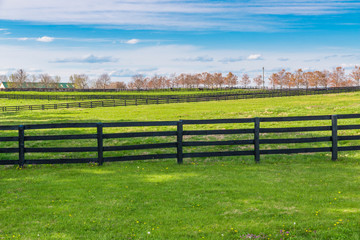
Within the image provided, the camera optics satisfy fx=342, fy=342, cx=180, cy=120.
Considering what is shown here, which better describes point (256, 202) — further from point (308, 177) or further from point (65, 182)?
point (65, 182)

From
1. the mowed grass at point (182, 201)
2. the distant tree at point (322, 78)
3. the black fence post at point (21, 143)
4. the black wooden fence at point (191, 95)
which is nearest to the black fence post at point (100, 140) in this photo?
the mowed grass at point (182, 201)

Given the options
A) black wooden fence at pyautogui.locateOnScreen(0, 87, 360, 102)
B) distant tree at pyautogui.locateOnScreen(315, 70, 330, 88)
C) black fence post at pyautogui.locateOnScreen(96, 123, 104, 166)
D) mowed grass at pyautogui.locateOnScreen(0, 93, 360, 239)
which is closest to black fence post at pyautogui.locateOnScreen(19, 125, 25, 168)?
mowed grass at pyautogui.locateOnScreen(0, 93, 360, 239)

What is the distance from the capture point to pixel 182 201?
24.4 feet

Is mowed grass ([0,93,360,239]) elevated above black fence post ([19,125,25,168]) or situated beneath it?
situated beneath

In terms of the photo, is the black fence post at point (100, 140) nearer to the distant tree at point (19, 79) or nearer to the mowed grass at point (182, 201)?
the mowed grass at point (182, 201)

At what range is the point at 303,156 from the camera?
13391 millimetres

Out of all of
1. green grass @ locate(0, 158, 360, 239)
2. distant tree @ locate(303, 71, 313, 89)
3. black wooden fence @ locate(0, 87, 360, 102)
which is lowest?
green grass @ locate(0, 158, 360, 239)

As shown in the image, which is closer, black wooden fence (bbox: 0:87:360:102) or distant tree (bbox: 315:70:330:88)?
black wooden fence (bbox: 0:87:360:102)

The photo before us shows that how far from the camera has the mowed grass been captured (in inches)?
232

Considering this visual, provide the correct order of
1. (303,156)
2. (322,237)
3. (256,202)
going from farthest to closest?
(303,156), (256,202), (322,237)

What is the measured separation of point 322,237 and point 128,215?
11.5ft

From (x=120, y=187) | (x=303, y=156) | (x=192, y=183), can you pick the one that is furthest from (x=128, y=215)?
(x=303, y=156)

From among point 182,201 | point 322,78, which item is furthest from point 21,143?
point 322,78

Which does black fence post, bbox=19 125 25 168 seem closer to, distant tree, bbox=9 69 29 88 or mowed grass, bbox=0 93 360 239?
mowed grass, bbox=0 93 360 239
